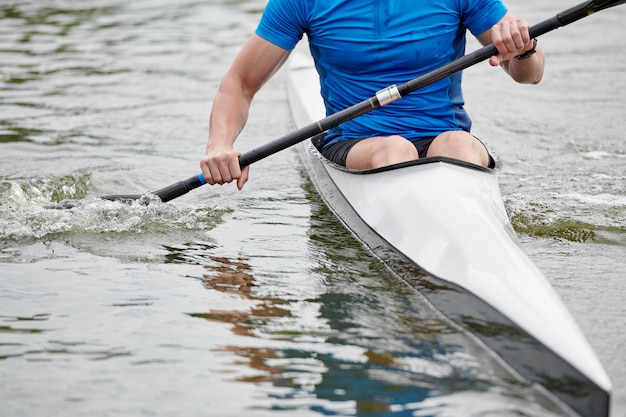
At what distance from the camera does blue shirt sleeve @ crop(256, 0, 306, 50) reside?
3.91 meters

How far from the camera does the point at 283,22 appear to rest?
396 cm

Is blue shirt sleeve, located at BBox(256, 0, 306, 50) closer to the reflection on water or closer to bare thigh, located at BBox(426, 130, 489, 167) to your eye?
bare thigh, located at BBox(426, 130, 489, 167)

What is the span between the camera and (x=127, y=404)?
2553 millimetres

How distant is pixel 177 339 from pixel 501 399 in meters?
1.11

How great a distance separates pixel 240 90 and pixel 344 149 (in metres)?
0.57

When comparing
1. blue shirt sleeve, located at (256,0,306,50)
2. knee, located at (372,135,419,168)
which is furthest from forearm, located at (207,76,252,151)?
knee, located at (372,135,419,168)

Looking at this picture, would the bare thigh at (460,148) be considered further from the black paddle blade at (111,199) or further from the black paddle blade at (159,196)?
the black paddle blade at (111,199)

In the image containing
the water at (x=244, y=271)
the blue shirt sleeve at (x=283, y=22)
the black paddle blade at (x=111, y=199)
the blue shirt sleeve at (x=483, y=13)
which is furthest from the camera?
the black paddle blade at (x=111, y=199)

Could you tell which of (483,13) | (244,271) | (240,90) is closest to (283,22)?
(240,90)

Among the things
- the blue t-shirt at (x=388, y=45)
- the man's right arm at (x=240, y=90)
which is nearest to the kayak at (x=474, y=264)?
→ the blue t-shirt at (x=388, y=45)

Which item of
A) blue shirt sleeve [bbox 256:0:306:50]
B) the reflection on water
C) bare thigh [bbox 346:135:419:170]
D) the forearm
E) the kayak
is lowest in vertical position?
the reflection on water

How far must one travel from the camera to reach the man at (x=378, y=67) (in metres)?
3.77

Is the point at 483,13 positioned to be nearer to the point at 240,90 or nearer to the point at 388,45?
the point at 388,45

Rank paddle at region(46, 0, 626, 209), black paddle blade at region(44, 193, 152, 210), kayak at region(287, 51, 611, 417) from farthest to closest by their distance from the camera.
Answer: black paddle blade at region(44, 193, 152, 210) → paddle at region(46, 0, 626, 209) → kayak at region(287, 51, 611, 417)
